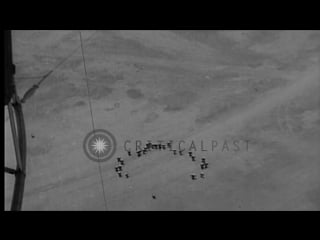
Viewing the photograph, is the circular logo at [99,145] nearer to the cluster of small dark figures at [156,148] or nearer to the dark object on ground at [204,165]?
the cluster of small dark figures at [156,148]

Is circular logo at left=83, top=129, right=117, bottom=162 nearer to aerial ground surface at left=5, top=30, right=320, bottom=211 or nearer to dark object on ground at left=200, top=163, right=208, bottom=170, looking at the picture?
aerial ground surface at left=5, top=30, right=320, bottom=211

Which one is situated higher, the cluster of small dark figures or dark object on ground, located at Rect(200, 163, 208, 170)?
the cluster of small dark figures

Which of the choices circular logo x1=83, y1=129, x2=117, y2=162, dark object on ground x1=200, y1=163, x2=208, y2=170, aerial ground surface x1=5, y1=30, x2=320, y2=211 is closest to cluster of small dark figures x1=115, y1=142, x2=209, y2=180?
dark object on ground x1=200, y1=163, x2=208, y2=170

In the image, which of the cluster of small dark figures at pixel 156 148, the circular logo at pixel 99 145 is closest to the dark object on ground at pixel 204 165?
the cluster of small dark figures at pixel 156 148

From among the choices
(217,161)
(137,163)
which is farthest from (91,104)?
(217,161)

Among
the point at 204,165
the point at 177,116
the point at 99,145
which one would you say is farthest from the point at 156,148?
the point at 99,145

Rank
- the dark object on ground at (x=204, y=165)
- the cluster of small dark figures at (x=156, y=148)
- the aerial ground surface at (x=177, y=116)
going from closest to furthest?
the aerial ground surface at (x=177, y=116) → the cluster of small dark figures at (x=156, y=148) → the dark object on ground at (x=204, y=165)

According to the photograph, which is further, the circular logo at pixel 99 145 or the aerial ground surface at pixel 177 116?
the circular logo at pixel 99 145
